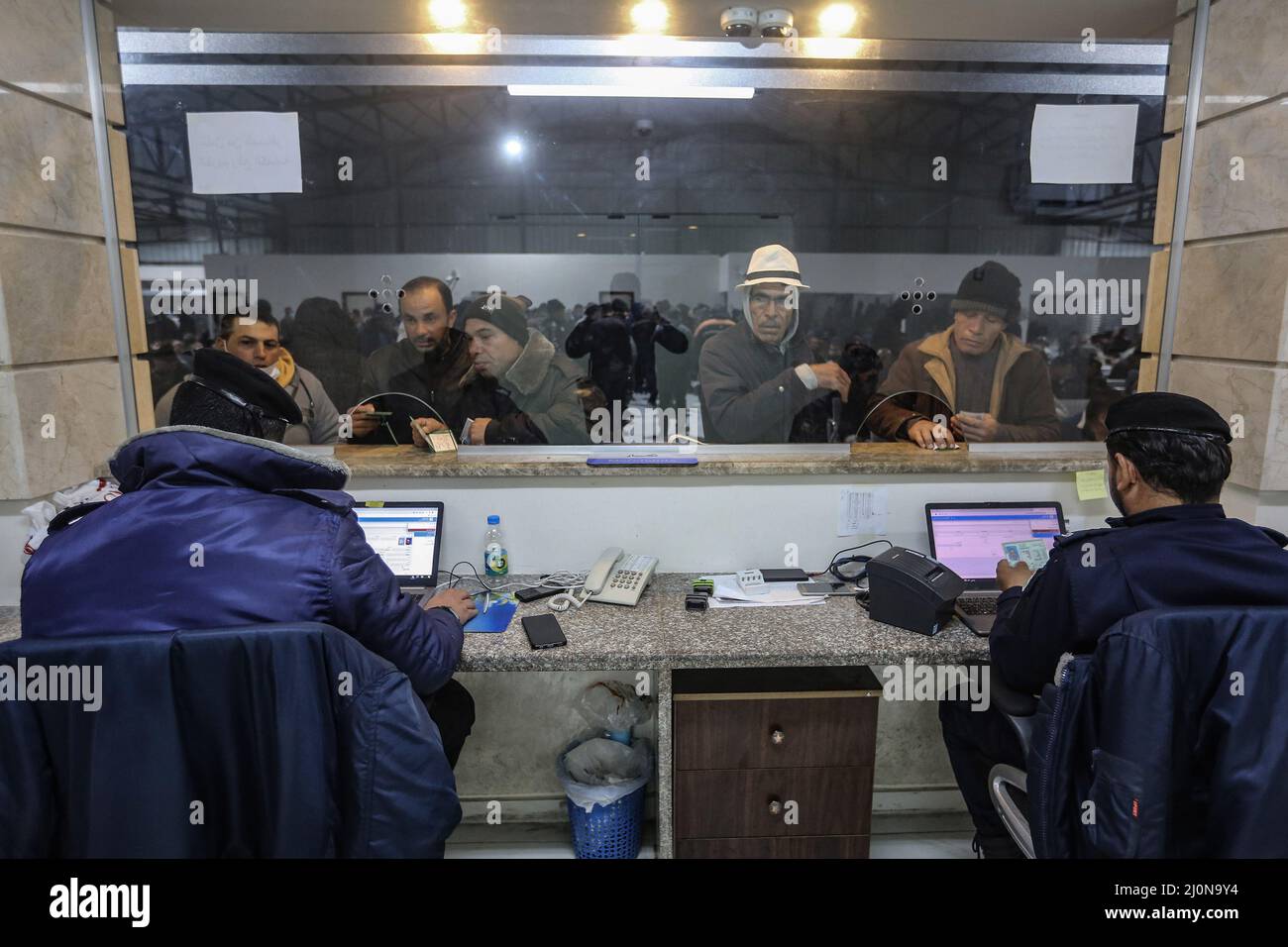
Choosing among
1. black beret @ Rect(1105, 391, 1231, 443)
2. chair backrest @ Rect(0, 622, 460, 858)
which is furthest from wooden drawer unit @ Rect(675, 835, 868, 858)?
black beret @ Rect(1105, 391, 1231, 443)

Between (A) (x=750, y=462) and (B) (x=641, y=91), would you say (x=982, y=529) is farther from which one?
(B) (x=641, y=91)

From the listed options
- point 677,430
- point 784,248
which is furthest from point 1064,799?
point 784,248

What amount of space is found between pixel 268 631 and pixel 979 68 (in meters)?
2.79

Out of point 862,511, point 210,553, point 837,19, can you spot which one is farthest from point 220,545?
point 837,19

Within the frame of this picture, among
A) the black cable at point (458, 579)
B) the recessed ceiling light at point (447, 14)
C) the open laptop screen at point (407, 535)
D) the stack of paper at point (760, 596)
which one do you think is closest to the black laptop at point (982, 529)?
the stack of paper at point (760, 596)

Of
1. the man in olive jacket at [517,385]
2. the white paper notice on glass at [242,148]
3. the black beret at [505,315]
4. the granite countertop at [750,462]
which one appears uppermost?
the white paper notice on glass at [242,148]

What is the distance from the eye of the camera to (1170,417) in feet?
4.61

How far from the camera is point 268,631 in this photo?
3.35ft

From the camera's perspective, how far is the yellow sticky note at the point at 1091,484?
2195mm

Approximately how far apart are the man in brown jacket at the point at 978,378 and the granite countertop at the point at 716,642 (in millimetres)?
903

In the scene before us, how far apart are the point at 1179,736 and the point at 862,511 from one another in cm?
110

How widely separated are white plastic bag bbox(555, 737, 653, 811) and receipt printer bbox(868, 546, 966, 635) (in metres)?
0.81

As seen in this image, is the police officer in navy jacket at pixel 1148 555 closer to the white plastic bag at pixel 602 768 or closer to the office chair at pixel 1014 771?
the office chair at pixel 1014 771

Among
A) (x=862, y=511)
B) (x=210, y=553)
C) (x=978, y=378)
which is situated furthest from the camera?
(x=978, y=378)
